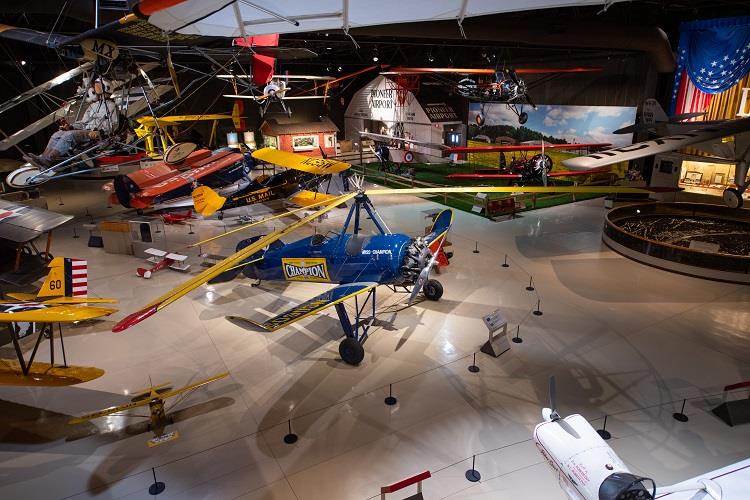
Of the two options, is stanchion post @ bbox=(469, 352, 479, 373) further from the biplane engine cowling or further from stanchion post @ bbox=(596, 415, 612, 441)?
stanchion post @ bbox=(596, 415, 612, 441)

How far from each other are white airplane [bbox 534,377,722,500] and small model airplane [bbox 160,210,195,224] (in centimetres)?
1313

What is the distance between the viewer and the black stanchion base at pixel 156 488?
A: 469 cm

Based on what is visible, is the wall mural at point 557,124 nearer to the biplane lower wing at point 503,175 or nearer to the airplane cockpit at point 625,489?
the biplane lower wing at point 503,175

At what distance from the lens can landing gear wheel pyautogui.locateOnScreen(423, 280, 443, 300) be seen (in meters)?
8.80

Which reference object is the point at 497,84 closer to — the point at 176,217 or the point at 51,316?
the point at 176,217

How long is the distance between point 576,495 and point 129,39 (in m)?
9.82

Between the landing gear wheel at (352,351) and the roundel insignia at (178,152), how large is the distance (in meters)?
9.73

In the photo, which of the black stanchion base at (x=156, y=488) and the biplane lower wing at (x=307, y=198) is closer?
the black stanchion base at (x=156, y=488)

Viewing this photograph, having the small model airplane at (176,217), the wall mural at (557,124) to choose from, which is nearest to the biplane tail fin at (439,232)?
the small model airplane at (176,217)

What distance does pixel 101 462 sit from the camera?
5.11m

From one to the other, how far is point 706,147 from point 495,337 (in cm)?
980

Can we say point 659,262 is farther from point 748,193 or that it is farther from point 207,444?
point 207,444

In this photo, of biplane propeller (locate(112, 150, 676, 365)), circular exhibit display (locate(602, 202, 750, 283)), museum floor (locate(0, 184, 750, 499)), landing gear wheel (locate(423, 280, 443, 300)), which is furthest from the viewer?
circular exhibit display (locate(602, 202, 750, 283))

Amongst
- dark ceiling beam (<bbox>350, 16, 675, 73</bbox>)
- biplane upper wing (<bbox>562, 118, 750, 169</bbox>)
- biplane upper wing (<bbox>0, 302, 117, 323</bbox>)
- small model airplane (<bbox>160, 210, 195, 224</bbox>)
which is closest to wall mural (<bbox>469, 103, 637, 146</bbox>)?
dark ceiling beam (<bbox>350, 16, 675, 73</bbox>)
